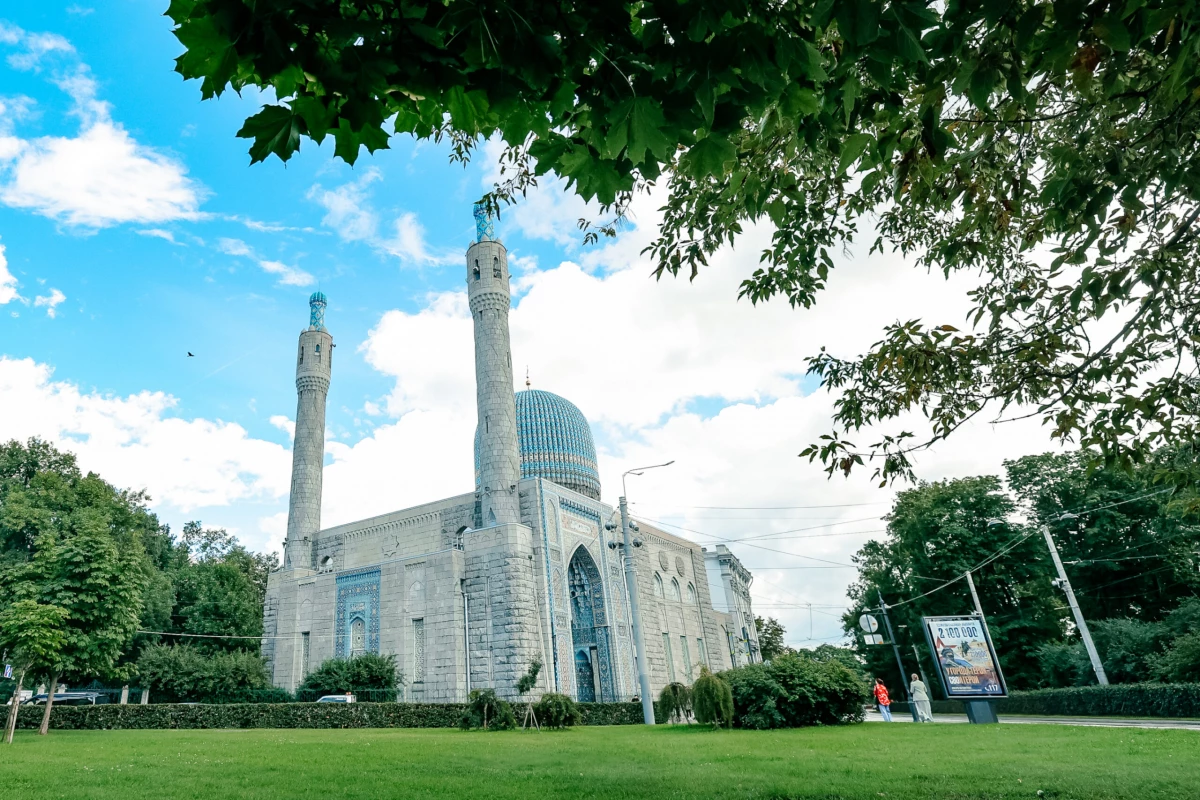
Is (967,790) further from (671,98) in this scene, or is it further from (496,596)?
(496,596)

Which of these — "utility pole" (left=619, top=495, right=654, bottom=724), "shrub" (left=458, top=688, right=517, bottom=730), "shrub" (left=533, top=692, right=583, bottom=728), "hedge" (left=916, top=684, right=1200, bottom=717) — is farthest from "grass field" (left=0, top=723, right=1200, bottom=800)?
"utility pole" (left=619, top=495, right=654, bottom=724)

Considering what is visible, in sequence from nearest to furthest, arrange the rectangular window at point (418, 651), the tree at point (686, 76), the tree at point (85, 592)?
the tree at point (686, 76)
the tree at point (85, 592)
the rectangular window at point (418, 651)

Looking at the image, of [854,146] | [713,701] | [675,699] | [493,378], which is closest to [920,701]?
[675,699]

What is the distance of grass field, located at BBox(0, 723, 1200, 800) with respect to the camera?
5547 mm

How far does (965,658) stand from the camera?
15.1m

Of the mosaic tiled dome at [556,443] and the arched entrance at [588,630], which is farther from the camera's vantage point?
the mosaic tiled dome at [556,443]

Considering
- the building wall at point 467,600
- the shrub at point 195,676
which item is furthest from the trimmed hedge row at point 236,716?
the shrub at point 195,676

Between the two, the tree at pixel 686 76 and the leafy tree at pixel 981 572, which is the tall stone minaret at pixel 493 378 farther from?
the tree at pixel 686 76

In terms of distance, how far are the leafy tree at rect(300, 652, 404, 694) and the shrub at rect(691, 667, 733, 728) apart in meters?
13.6

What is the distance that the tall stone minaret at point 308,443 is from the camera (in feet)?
102

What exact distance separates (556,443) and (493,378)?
739cm

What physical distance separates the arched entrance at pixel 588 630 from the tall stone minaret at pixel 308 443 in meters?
11.8

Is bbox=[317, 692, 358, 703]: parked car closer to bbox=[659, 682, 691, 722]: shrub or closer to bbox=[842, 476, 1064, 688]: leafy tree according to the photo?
bbox=[659, 682, 691, 722]: shrub

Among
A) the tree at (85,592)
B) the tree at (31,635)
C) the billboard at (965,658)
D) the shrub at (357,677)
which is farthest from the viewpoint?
the shrub at (357,677)
